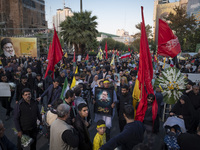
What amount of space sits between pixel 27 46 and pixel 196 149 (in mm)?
25767

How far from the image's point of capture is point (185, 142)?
8.20ft

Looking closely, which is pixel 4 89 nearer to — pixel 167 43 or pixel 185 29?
pixel 167 43

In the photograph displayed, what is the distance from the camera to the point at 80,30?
24891 mm

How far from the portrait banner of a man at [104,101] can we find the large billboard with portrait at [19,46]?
74.0 ft

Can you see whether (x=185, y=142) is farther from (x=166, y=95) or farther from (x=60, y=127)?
(x=166, y=95)

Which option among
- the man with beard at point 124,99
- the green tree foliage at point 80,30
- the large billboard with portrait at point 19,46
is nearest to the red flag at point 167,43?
the man with beard at point 124,99

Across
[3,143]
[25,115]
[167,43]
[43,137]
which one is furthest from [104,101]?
[167,43]

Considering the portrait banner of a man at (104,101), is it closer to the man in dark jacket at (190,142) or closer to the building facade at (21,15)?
the man in dark jacket at (190,142)

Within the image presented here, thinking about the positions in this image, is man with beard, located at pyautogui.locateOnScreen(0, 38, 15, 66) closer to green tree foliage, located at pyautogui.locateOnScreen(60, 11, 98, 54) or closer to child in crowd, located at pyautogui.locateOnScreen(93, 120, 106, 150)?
green tree foliage, located at pyautogui.locateOnScreen(60, 11, 98, 54)

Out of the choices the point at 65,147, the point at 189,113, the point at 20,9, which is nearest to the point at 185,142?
the point at 65,147

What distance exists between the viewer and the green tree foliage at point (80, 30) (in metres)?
24.7

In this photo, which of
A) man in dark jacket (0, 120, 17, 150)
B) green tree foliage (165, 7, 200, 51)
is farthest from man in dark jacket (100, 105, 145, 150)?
green tree foliage (165, 7, 200, 51)

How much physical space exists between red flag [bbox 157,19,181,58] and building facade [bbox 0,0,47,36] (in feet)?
97.4

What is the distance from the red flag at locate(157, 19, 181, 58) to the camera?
6266mm
